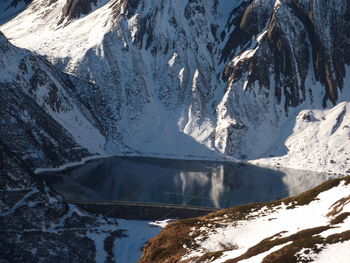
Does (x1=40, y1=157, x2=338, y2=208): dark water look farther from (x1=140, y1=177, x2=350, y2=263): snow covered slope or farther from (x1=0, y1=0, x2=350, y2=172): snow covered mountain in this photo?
(x1=140, y1=177, x2=350, y2=263): snow covered slope

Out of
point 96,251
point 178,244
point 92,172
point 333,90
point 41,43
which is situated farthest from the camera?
point 41,43

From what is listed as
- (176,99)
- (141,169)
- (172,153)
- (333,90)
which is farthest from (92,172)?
(333,90)

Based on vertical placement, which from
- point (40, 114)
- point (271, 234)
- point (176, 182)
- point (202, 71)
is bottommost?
point (271, 234)

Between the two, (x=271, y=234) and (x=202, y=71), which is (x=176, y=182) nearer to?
(x=202, y=71)

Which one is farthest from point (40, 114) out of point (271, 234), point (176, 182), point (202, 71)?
point (271, 234)

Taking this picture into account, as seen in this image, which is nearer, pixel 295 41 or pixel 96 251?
pixel 96 251

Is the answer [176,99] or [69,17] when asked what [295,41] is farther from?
[69,17]

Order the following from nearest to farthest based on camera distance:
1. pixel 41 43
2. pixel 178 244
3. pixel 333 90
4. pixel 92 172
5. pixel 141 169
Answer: pixel 178 244 < pixel 92 172 < pixel 141 169 < pixel 333 90 < pixel 41 43
